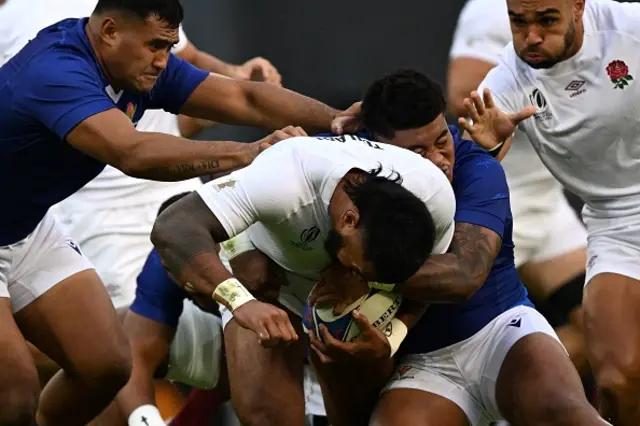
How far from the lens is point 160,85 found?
16.9 feet

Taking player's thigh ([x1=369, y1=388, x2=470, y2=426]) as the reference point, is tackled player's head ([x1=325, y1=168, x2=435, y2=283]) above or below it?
above

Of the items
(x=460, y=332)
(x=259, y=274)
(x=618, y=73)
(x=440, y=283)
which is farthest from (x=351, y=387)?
(x=618, y=73)

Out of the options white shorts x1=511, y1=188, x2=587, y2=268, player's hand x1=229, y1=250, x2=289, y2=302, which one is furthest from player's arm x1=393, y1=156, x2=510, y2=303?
white shorts x1=511, y1=188, x2=587, y2=268

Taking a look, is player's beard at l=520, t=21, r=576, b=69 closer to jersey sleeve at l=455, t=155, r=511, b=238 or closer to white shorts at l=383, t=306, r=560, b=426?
jersey sleeve at l=455, t=155, r=511, b=238

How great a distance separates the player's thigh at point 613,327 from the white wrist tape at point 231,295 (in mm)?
1779

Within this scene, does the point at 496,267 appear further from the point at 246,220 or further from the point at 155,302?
the point at 155,302

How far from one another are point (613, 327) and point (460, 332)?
81 centimetres

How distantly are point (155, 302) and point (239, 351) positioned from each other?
105 cm

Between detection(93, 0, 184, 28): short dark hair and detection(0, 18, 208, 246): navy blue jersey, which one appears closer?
detection(0, 18, 208, 246): navy blue jersey

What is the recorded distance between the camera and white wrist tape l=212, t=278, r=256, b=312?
4.01 metres

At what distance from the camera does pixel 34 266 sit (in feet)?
16.6

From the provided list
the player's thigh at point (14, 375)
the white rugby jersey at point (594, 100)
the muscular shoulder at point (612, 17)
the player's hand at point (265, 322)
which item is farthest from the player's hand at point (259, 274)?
the muscular shoulder at point (612, 17)

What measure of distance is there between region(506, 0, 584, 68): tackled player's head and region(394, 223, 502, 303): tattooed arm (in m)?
0.94

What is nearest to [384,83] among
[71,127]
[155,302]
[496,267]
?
[496,267]
